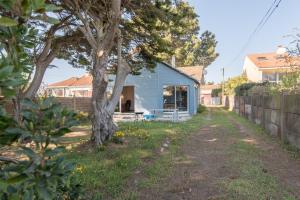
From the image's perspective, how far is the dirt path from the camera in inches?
194

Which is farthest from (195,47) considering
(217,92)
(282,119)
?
(282,119)

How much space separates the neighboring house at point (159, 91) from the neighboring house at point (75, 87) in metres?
8.32

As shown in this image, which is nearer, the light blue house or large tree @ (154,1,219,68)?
the light blue house

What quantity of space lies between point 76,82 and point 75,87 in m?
1.11

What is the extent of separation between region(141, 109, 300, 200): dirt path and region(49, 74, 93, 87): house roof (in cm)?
2451

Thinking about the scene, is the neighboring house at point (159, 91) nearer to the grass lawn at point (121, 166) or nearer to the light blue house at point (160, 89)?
the light blue house at point (160, 89)

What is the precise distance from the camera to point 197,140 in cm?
1083

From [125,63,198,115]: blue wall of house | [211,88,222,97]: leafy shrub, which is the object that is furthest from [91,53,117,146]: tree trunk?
[211,88,222,97]: leafy shrub

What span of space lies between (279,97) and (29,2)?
993cm

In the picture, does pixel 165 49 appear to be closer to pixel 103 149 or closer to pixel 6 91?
pixel 103 149

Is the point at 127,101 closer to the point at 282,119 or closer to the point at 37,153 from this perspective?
the point at 282,119

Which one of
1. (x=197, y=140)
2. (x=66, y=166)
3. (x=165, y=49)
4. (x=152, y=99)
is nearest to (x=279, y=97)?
(x=197, y=140)

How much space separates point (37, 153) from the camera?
1.56 metres

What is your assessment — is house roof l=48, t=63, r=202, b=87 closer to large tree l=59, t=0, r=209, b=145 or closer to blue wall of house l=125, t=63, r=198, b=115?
blue wall of house l=125, t=63, r=198, b=115
